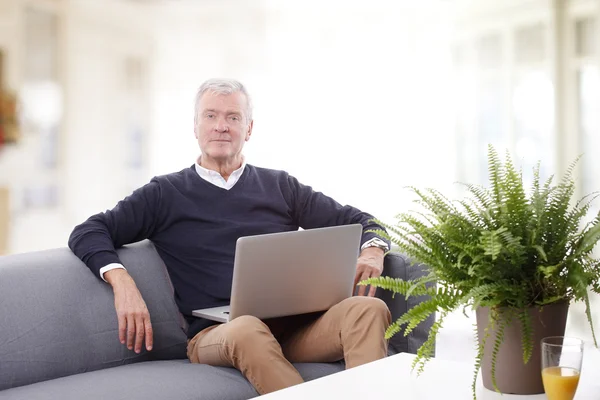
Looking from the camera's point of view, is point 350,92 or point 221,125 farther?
point 350,92

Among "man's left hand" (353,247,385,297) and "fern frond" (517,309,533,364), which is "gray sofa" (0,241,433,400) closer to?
"man's left hand" (353,247,385,297)

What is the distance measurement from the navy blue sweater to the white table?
2.66ft

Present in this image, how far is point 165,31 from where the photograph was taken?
595cm

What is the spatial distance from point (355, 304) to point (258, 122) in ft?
13.5

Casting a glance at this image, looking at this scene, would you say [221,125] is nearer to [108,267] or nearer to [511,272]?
[108,267]

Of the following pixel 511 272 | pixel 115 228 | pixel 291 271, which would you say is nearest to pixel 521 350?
pixel 511 272

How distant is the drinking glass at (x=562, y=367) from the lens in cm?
129

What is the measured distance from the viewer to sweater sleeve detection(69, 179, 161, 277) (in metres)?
2.18

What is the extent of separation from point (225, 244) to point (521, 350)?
1.23 m

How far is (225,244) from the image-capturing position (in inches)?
95.8

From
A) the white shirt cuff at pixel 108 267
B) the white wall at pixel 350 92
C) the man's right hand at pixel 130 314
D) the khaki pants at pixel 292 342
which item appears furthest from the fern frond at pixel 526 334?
the white wall at pixel 350 92

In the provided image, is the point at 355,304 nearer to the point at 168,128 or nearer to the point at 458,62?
the point at 168,128

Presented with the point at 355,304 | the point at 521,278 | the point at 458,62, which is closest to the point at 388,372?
the point at 521,278

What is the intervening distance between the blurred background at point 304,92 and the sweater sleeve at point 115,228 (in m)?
2.91
